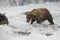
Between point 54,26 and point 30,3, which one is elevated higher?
point 54,26

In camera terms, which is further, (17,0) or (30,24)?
(17,0)

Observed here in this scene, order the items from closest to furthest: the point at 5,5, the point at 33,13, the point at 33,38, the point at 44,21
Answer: the point at 33,38 < the point at 33,13 < the point at 44,21 < the point at 5,5

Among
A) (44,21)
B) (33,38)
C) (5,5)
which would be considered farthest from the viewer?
(5,5)

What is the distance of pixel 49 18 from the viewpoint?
6496 mm

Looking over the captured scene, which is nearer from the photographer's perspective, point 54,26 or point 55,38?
point 55,38

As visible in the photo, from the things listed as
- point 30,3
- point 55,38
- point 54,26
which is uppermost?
point 55,38

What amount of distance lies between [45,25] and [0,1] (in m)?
6.81

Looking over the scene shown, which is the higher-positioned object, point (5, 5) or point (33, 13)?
point (33, 13)

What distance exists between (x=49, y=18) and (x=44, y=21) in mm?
279

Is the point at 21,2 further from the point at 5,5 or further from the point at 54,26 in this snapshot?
the point at 54,26

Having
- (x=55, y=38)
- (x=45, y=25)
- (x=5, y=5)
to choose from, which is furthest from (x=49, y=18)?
(x=5, y=5)

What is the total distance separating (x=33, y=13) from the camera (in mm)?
6246

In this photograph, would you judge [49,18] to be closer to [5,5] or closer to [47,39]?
[47,39]

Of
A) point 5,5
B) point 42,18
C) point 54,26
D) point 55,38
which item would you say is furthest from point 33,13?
point 5,5
